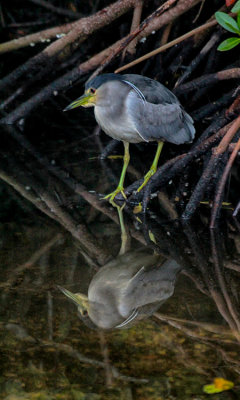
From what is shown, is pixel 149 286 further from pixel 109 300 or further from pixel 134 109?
pixel 134 109

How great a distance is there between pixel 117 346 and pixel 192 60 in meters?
3.43

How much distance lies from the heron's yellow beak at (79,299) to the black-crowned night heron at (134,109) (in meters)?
1.49

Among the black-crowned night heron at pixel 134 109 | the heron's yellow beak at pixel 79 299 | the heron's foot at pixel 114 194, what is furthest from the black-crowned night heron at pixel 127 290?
the black-crowned night heron at pixel 134 109

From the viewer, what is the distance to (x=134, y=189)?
4547 mm

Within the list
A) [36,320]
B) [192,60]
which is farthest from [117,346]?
[192,60]

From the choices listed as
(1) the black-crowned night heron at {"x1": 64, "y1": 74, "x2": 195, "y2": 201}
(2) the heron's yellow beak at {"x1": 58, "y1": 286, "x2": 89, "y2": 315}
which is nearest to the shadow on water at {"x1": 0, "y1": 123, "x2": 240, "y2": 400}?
(2) the heron's yellow beak at {"x1": 58, "y1": 286, "x2": 89, "y2": 315}

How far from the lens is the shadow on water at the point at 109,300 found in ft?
7.96

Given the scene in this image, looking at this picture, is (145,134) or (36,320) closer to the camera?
(36,320)

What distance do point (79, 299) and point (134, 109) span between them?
174cm

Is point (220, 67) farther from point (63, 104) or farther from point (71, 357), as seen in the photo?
point (71, 357)

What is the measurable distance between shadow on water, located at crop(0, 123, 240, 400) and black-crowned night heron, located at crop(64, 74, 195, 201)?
50 cm

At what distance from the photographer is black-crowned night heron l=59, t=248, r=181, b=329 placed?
9.75 feet

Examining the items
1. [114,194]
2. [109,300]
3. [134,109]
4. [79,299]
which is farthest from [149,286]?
[134,109]

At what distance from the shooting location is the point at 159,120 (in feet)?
15.0
